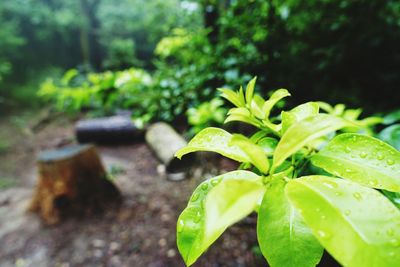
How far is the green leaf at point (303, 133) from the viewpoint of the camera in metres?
0.37

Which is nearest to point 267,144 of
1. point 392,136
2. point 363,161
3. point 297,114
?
point 297,114

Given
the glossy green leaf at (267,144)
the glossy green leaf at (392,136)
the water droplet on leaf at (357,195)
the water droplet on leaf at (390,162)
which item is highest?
the water droplet on leaf at (357,195)

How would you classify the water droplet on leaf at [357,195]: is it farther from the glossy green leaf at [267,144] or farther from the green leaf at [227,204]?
the glossy green leaf at [267,144]

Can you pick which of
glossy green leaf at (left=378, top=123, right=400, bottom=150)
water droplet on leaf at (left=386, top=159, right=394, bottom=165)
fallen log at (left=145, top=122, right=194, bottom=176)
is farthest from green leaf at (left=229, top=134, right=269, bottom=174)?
fallen log at (left=145, top=122, right=194, bottom=176)

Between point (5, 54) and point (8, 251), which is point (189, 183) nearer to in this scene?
point (8, 251)

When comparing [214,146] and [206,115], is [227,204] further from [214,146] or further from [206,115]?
[206,115]

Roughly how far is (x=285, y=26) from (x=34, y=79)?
37.0 ft

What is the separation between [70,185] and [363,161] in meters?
3.41

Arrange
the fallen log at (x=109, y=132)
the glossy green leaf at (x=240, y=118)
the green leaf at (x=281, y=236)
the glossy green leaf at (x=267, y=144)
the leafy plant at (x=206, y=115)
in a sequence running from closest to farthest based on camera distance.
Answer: the green leaf at (x=281, y=236)
the glossy green leaf at (x=240, y=118)
the glossy green leaf at (x=267, y=144)
the leafy plant at (x=206, y=115)
the fallen log at (x=109, y=132)

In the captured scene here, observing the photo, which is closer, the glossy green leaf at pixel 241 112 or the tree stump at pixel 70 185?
the glossy green leaf at pixel 241 112

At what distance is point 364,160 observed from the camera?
0.48 metres

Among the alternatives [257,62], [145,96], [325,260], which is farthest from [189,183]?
[325,260]

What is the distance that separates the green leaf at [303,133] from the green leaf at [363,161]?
14cm

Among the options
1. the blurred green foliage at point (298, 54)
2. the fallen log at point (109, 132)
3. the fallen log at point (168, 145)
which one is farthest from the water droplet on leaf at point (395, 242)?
the fallen log at point (109, 132)
